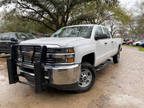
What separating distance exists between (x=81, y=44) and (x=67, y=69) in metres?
0.73

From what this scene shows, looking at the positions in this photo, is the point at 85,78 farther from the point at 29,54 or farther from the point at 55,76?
the point at 29,54

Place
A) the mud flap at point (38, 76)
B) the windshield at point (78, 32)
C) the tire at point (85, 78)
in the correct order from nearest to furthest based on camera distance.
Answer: the mud flap at point (38, 76) < the tire at point (85, 78) < the windshield at point (78, 32)

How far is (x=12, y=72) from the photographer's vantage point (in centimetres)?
272

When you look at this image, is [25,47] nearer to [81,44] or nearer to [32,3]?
[81,44]

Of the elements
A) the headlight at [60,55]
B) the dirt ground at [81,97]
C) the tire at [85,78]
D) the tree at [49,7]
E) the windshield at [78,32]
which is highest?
the tree at [49,7]

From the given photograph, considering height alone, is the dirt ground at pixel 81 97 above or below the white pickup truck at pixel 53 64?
below

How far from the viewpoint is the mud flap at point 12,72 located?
2711mm

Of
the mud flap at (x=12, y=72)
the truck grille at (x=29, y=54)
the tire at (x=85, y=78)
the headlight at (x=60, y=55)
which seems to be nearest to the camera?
the headlight at (x=60, y=55)

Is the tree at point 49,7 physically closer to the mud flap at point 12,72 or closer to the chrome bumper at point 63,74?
the mud flap at point 12,72

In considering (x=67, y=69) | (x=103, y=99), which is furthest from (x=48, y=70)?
(x=103, y=99)

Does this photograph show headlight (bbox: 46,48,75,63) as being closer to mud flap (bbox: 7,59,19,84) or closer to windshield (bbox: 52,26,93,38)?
mud flap (bbox: 7,59,19,84)

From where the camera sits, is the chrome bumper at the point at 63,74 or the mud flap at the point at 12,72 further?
the mud flap at the point at 12,72

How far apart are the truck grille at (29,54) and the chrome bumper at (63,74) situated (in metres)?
0.37

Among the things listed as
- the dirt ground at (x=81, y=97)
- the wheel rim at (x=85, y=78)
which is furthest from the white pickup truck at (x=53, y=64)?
the dirt ground at (x=81, y=97)
